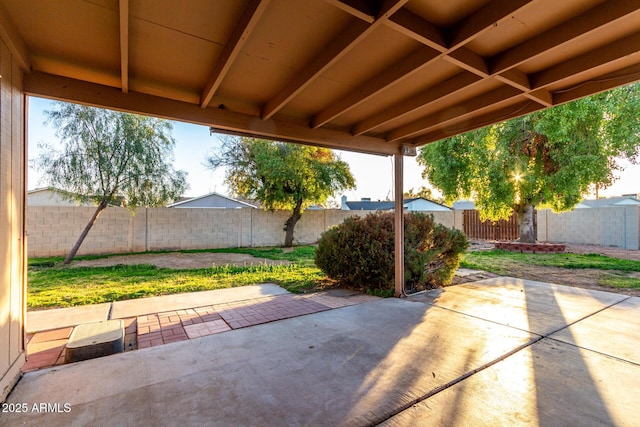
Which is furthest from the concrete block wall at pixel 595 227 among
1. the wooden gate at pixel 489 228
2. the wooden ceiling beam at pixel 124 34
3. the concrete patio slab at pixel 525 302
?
the wooden ceiling beam at pixel 124 34

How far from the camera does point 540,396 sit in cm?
218

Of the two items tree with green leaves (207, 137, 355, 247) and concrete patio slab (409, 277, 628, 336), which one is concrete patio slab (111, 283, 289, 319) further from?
tree with green leaves (207, 137, 355, 247)

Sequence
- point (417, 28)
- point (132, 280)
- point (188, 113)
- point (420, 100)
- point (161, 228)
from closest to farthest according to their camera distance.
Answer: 1. point (417, 28)
2. point (188, 113)
3. point (420, 100)
4. point (132, 280)
5. point (161, 228)

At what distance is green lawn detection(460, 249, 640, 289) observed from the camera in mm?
6055

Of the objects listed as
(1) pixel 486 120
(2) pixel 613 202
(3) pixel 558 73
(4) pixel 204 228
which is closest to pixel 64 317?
(1) pixel 486 120

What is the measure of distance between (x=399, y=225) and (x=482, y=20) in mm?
3244

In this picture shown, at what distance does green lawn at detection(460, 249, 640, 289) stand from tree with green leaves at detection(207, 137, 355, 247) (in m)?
5.85

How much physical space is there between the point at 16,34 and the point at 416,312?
15.2ft

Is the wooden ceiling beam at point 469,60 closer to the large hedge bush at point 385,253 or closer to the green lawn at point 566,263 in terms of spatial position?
the large hedge bush at point 385,253

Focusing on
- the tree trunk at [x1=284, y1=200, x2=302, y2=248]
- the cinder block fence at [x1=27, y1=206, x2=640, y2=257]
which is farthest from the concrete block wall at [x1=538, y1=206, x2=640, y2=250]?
the tree trunk at [x1=284, y1=200, x2=302, y2=248]

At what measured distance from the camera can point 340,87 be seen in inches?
130

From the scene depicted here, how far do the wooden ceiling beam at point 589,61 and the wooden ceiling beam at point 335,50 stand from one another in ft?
6.44

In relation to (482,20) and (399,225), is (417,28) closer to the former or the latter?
(482,20)

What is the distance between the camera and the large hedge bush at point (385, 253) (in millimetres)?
5215
